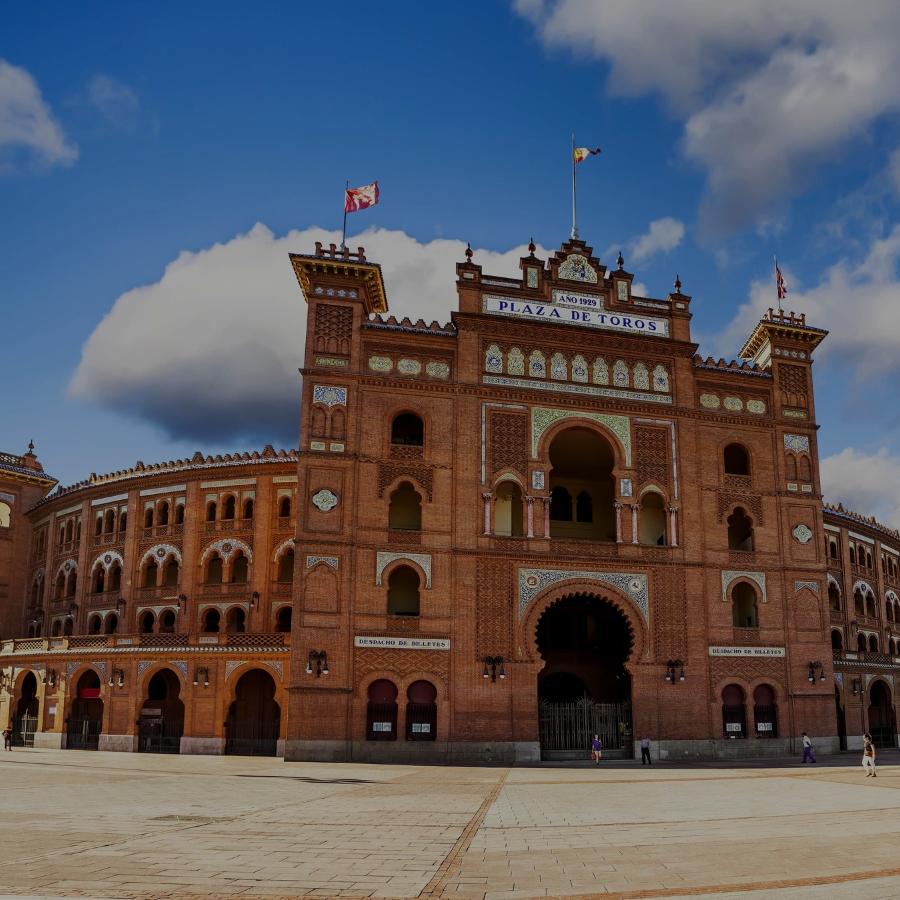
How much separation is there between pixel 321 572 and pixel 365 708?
5.42 m

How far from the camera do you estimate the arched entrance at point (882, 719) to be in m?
50.2

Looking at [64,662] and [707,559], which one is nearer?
[707,559]

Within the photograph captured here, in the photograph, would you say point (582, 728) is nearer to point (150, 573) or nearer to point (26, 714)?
point (150, 573)

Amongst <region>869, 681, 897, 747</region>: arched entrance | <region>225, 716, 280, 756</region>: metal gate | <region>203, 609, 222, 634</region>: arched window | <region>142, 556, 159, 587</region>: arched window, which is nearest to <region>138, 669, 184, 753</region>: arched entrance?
<region>225, 716, 280, 756</region>: metal gate

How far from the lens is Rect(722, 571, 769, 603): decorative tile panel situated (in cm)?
4041

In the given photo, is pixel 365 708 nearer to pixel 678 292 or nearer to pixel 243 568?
pixel 243 568

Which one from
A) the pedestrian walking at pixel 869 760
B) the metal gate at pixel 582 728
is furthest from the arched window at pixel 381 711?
the pedestrian walking at pixel 869 760

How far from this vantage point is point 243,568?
4941 centimetres

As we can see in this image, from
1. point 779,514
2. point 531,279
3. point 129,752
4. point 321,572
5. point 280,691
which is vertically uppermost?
point 531,279

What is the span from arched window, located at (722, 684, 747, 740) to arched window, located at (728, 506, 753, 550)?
6.40m

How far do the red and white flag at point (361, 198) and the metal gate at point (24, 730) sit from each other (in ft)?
96.0

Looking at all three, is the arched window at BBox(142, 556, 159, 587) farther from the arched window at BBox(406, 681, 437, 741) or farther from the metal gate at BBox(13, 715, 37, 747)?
the arched window at BBox(406, 681, 437, 741)

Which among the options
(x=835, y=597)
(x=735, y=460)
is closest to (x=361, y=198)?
(x=735, y=460)

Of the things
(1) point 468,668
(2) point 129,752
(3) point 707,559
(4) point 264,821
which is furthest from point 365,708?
(4) point 264,821
